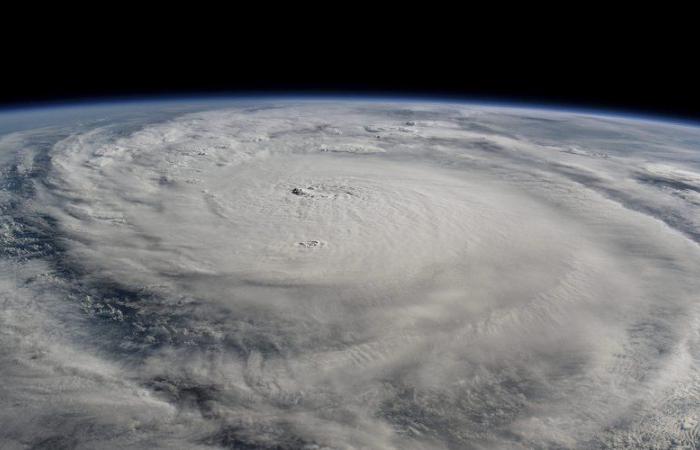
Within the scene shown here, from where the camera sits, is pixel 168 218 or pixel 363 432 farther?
pixel 168 218

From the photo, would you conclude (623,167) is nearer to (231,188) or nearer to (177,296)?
(231,188)

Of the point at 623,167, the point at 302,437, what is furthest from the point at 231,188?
the point at 623,167

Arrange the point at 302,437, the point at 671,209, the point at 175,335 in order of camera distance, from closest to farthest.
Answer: the point at 302,437 < the point at 175,335 < the point at 671,209

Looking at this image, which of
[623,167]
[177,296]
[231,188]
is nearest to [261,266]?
[177,296]

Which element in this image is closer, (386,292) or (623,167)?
(386,292)

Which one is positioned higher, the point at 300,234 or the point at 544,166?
the point at 544,166

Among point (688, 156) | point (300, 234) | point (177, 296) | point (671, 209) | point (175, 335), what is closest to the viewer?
point (175, 335)

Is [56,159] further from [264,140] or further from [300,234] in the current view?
[300,234]

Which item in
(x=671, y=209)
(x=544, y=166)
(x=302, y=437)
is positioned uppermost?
(x=544, y=166)

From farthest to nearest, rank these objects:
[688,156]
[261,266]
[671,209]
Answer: [688,156], [671,209], [261,266]
